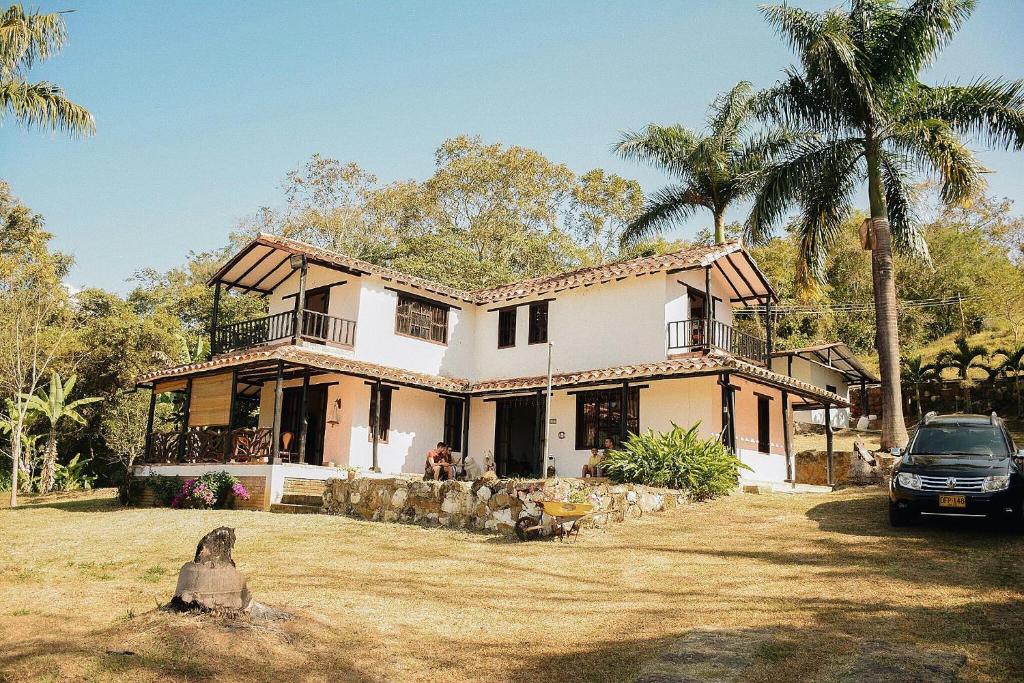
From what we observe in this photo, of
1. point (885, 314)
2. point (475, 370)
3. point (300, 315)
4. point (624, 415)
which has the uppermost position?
point (885, 314)

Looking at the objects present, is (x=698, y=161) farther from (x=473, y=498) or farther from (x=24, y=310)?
(x=24, y=310)

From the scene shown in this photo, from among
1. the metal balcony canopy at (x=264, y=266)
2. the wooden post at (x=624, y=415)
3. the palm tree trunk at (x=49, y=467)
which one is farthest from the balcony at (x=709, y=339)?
the palm tree trunk at (x=49, y=467)

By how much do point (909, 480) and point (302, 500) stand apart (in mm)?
13021

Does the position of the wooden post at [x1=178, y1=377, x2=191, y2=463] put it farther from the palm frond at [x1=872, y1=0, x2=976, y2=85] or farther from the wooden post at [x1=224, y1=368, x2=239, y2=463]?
the palm frond at [x1=872, y1=0, x2=976, y2=85]

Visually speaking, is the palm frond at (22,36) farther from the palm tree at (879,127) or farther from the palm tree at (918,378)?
the palm tree at (918,378)

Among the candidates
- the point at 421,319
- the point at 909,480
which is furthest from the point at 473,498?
the point at 421,319

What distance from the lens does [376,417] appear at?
21375mm

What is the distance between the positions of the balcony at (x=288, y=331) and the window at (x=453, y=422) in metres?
3.73

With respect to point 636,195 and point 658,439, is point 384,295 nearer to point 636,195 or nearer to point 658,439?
point 658,439

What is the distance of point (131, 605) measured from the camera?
9156 mm

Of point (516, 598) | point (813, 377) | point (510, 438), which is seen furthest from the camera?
point (813, 377)

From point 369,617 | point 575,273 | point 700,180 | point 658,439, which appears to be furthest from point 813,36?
point 369,617

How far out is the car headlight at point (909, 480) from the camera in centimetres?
1253

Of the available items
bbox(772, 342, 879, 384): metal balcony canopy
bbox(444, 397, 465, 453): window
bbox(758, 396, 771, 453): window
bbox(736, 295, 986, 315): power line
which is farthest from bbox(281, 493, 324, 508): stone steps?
bbox(736, 295, 986, 315): power line
